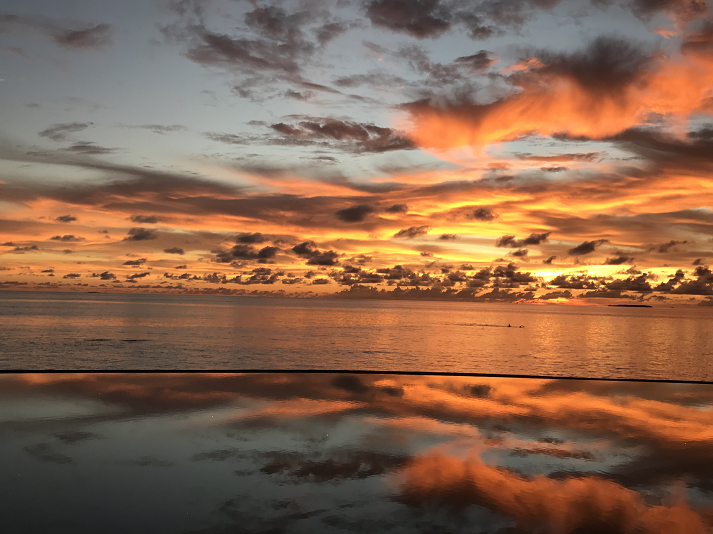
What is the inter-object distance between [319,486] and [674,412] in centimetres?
1228

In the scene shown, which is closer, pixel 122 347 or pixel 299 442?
pixel 299 442

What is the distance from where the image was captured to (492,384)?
20359 mm

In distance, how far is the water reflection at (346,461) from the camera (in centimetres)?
780

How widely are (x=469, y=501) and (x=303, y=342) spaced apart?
48.0 metres

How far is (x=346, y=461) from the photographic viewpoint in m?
10.3

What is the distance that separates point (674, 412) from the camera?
51.9ft

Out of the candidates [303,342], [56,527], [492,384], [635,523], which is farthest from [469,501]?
[303,342]

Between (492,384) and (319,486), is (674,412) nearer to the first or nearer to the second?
(492,384)

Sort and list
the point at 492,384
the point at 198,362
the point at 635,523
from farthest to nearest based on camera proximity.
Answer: the point at 198,362, the point at 492,384, the point at 635,523

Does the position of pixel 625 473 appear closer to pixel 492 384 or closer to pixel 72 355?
pixel 492 384

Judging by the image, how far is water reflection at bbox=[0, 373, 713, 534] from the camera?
7.80 m

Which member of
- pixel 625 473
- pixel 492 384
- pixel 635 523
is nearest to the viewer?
pixel 635 523

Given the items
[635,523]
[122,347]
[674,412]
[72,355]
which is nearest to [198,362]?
[72,355]

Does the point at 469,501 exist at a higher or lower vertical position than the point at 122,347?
higher
